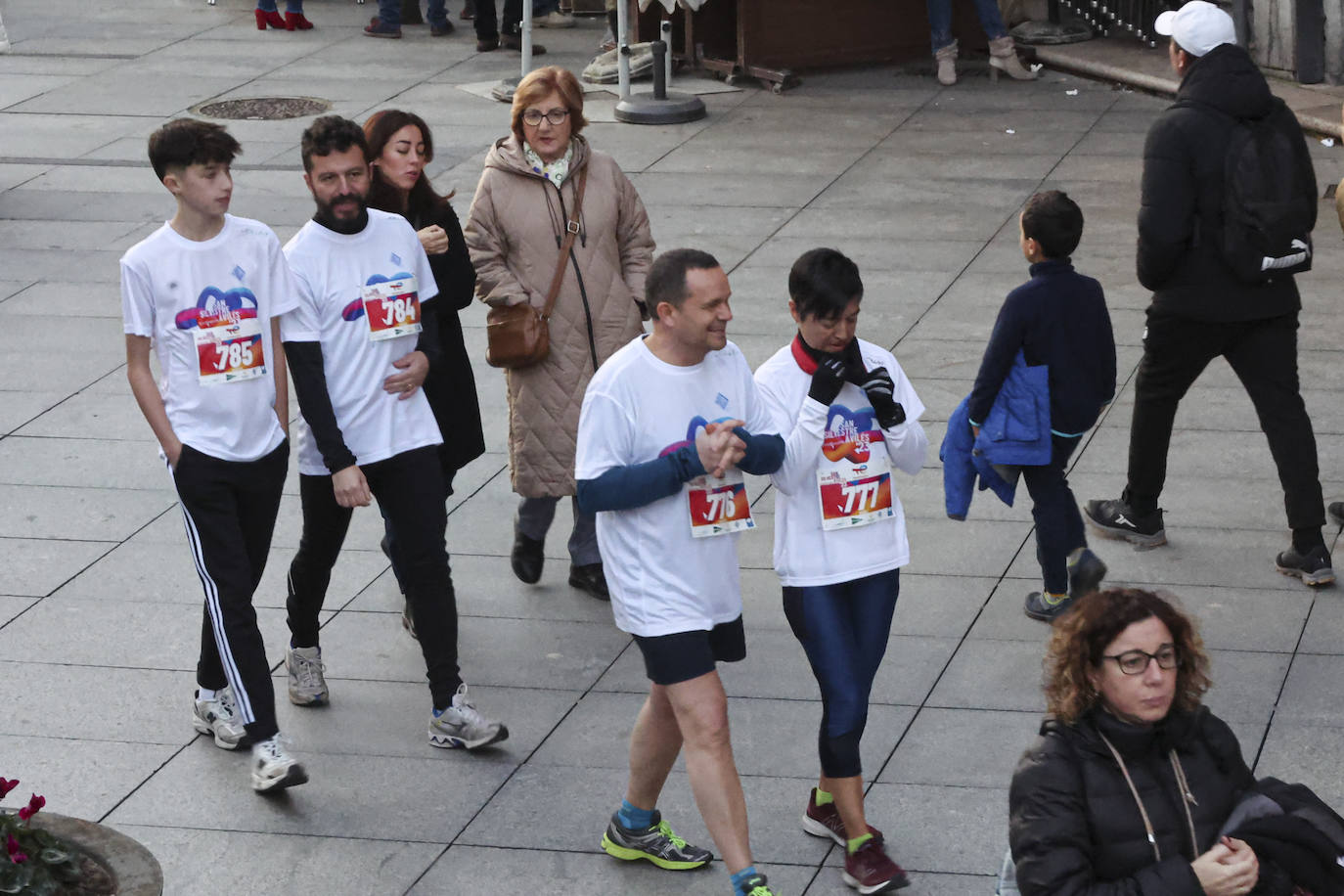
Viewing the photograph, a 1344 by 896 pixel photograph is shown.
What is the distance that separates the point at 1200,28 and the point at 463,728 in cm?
357

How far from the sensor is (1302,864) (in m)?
3.60

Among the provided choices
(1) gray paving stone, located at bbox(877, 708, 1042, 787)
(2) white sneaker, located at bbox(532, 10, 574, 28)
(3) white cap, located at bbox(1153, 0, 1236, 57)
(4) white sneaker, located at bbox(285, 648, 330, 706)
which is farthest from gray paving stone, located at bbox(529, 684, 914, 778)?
(2) white sneaker, located at bbox(532, 10, 574, 28)

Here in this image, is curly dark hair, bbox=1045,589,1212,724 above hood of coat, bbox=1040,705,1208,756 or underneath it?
above

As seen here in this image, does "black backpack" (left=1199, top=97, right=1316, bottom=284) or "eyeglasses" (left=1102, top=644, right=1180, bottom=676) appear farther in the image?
"black backpack" (left=1199, top=97, right=1316, bottom=284)

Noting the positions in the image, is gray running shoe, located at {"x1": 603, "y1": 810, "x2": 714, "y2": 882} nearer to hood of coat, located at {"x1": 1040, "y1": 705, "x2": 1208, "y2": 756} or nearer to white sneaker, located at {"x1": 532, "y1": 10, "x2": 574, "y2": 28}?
hood of coat, located at {"x1": 1040, "y1": 705, "x2": 1208, "y2": 756}

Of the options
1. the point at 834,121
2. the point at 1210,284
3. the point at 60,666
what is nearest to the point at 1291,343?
the point at 1210,284

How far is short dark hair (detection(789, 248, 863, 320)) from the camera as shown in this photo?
4941mm

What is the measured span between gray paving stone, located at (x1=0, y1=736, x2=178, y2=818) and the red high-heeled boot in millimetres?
14575

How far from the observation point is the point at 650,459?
16.4 ft

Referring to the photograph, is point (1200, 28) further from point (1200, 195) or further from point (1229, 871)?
point (1229, 871)

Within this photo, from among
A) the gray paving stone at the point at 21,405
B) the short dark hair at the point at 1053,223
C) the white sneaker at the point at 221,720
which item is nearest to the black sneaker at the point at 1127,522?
the short dark hair at the point at 1053,223

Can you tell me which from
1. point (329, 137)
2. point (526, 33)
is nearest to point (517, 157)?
point (329, 137)

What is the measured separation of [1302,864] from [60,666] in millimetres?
4592

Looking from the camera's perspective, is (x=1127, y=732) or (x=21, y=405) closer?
(x=1127, y=732)
